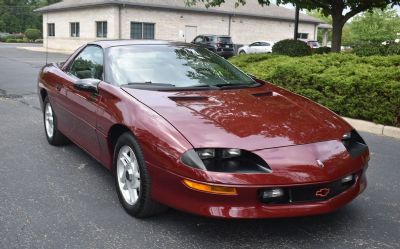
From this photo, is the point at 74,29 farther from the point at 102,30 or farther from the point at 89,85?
the point at 89,85

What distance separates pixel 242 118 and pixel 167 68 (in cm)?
119

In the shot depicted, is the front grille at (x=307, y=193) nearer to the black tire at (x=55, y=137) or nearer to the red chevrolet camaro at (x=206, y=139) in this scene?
the red chevrolet camaro at (x=206, y=139)

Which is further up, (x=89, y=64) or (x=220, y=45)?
(x=220, y=45)

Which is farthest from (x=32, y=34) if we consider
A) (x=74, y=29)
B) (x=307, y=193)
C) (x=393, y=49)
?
(x=307, y=193)

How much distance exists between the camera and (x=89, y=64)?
481cm

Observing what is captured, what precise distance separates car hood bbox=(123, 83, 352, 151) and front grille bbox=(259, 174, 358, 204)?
0.33 m

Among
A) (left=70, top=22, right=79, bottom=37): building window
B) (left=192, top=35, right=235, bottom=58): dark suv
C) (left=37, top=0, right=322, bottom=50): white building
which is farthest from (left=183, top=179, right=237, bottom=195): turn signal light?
(left=70, top=22, right=79, bottom=37): building window

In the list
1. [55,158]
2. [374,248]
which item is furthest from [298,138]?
[55,158]

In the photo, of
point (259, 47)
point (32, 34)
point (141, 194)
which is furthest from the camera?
point (32, 34)

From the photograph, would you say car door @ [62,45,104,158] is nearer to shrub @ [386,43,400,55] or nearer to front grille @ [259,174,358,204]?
front grille @ [259,174,358,204]

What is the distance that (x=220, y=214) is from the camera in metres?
2.97

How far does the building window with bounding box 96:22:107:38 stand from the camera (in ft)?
106

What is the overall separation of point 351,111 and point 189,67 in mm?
4059

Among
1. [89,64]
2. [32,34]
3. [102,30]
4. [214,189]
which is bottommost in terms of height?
[214,189]
